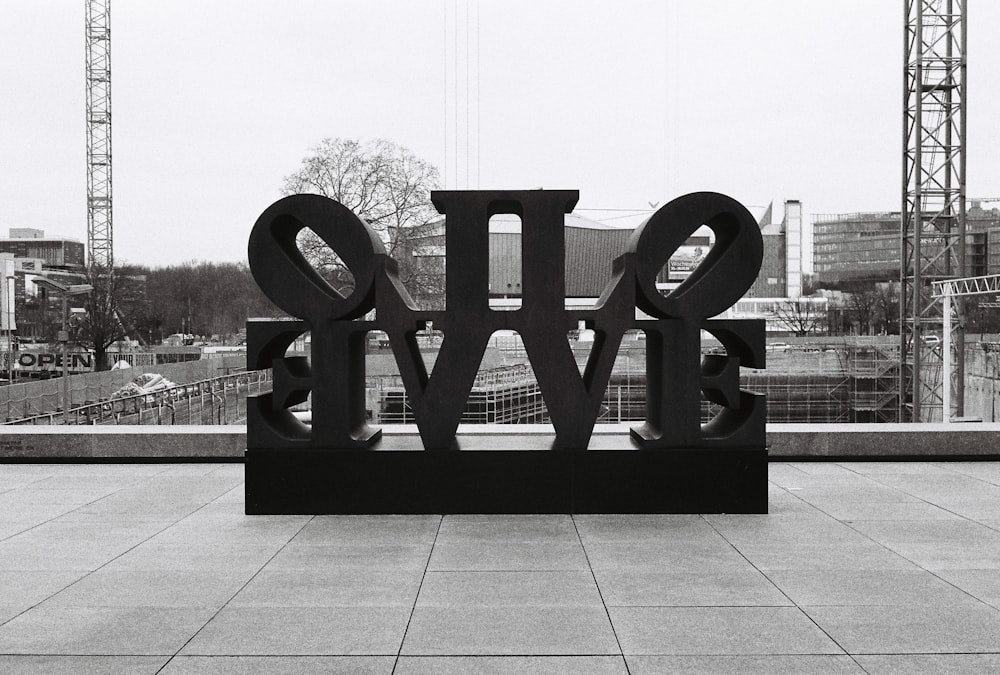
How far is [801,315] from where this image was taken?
271ft

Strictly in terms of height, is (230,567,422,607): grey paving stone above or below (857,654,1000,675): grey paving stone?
below

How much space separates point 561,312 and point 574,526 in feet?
6.74

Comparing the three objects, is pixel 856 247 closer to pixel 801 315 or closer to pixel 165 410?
pixel 801 315

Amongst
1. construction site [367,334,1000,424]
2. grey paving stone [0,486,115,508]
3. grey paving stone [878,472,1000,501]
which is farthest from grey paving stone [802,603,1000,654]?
construction site [367,334,1000,424]

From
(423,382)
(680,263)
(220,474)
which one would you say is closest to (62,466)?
(220,474)

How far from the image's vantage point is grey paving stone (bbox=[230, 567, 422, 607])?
5371 mm

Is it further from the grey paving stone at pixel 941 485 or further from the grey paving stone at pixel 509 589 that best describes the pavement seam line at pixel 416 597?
the grey paving stone at pixel 941 485

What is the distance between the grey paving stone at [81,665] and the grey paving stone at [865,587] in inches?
152

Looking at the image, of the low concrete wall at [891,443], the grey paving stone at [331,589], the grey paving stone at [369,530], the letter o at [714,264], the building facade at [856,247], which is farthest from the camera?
the building facade at [856,247]

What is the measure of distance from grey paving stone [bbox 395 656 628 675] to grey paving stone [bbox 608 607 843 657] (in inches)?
9.1

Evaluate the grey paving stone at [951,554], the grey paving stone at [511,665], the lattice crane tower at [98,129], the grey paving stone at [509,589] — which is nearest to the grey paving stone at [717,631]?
the grey paving stone at [511,665]

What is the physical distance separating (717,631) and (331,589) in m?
2.52

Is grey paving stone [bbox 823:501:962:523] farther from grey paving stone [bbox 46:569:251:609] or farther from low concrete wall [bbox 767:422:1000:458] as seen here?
grey paving stone [bbox 46:569:251:609]

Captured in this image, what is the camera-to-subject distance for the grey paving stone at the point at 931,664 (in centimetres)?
427
